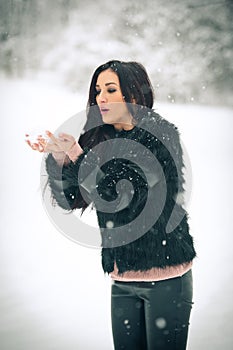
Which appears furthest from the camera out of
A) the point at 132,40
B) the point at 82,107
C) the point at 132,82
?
the point at 82,107

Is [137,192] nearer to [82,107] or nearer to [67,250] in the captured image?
[67,250]

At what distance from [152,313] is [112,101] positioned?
20.4 inches

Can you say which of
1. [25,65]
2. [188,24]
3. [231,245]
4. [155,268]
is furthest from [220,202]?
[155,268]

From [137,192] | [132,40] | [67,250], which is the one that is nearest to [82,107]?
[132,40]

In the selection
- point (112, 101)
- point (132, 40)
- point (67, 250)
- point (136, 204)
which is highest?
point (132, 40)

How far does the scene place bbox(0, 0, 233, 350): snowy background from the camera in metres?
1.92

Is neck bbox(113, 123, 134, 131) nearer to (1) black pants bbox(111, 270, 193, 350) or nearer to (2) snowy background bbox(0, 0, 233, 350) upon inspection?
(1) black pants bbox(111, 270, 193, 350)

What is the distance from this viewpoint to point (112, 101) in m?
1.01

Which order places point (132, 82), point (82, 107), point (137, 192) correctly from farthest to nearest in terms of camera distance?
point (82, 107) < point (132, 82) < point (137, 192)

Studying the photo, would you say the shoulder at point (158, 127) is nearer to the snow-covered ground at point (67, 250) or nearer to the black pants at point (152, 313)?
the black pants at point (152, 313)

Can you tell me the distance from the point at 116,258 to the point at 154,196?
18cm

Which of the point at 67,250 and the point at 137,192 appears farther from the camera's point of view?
the point at 67,250

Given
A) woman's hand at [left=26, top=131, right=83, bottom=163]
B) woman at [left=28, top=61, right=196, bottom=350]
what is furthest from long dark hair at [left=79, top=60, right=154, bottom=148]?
woman's hand at [left=26, top=131, right=83, bottom=163]

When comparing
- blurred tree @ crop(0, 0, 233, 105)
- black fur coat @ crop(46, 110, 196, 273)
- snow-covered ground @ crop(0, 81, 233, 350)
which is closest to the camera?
black fur coat @ crop(46, 110, 196, 273)
